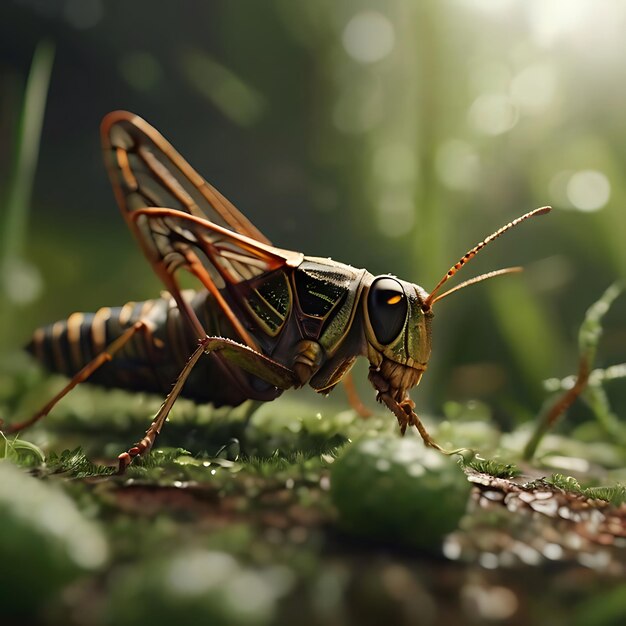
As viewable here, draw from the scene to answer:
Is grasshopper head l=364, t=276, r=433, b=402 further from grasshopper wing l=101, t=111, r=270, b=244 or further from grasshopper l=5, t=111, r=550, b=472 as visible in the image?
grasshopper wing l=101, t=111, r=270, b=244

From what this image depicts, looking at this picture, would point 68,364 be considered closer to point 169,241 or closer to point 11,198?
point 169,241

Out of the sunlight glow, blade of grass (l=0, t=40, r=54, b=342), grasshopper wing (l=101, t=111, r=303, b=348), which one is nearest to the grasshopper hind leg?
grasshopper wing (l=101, t=111, r=303, b=348)

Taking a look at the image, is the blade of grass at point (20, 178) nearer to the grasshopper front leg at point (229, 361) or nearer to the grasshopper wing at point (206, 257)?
the grasshopper wing at point (206, 257)

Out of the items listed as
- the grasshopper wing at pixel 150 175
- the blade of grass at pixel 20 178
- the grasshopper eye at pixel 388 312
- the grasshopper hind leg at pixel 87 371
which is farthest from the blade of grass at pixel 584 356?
the blade of grass at pixel 20 178

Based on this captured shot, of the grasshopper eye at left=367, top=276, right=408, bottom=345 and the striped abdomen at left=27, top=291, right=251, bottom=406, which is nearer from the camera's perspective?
the grasshopper eye at left=367, top=276, right=408, bottom=345

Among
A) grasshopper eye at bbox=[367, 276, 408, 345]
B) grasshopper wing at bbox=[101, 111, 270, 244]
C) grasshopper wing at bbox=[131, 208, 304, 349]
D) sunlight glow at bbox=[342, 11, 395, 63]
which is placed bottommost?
grasshopper eye at bbox=[367, 276, 408, 345]

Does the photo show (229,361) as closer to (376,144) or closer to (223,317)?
(223,317)

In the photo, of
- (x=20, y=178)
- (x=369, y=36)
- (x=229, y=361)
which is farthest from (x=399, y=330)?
(x=369, y=36)
